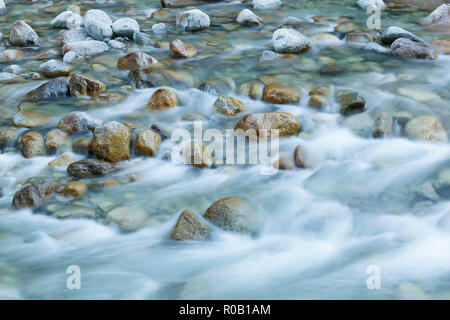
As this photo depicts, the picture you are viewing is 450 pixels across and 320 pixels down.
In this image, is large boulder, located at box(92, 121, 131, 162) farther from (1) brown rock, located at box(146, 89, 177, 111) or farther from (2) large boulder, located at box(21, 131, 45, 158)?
(1) brown rock, located at box(146, 89, 177, 111)

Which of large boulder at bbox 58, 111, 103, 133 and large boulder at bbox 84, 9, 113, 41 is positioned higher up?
large boulder at bbox 84, 9, 113, 41

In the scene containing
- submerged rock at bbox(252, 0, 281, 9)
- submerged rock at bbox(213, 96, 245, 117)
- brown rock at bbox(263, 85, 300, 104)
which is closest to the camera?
submerged rock at bbox(213, 96, 245, 117)

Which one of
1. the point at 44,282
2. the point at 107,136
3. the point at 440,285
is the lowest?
the point at 44,282

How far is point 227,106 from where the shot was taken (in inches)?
193

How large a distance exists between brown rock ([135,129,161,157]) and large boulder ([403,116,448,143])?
98.0 inches

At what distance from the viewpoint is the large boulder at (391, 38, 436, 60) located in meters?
5.85

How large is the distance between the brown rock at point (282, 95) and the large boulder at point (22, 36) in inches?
171

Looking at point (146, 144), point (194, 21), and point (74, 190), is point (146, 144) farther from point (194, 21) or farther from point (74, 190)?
point (194, 21)

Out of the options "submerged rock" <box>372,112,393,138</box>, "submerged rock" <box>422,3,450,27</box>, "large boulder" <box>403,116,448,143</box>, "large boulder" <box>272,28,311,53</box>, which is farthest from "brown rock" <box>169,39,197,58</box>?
"submerged rock" <box>422,3,450,27</box>
